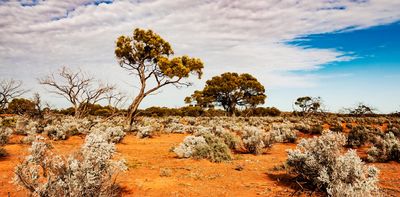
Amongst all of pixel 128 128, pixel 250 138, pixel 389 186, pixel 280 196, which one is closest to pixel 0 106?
pixel 128 128

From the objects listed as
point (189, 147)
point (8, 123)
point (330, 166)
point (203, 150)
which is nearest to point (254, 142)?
point (203, 150)

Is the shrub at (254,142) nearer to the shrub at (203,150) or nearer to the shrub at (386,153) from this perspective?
the shrub at (203,150)

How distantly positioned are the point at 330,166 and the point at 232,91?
41.5m

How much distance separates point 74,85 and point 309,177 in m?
22.4

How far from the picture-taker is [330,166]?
273 inches

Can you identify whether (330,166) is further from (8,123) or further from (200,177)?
(8,123)

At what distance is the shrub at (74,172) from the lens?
16.3 feet

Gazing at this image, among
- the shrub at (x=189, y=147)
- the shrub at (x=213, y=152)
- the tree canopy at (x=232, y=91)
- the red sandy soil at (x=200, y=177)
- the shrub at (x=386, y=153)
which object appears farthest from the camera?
the tree canopy at (x=232, y=91)

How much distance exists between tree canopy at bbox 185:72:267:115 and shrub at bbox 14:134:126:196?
41.4 m

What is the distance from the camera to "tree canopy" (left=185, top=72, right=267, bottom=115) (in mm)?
47719

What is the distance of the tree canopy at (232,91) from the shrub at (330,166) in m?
39.1

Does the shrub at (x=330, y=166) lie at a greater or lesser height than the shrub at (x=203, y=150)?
greater

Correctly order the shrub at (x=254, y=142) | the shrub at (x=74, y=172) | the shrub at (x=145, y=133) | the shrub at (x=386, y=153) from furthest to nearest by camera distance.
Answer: the shrub at (x=145, y=133) → the shrub at (x=254, y=142) → the shrub at (x=386, y=153) → the shrub at (x=74, y=172)

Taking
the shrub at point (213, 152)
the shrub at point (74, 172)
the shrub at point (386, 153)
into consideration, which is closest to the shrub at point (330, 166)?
the shrub at point (213, 152)
